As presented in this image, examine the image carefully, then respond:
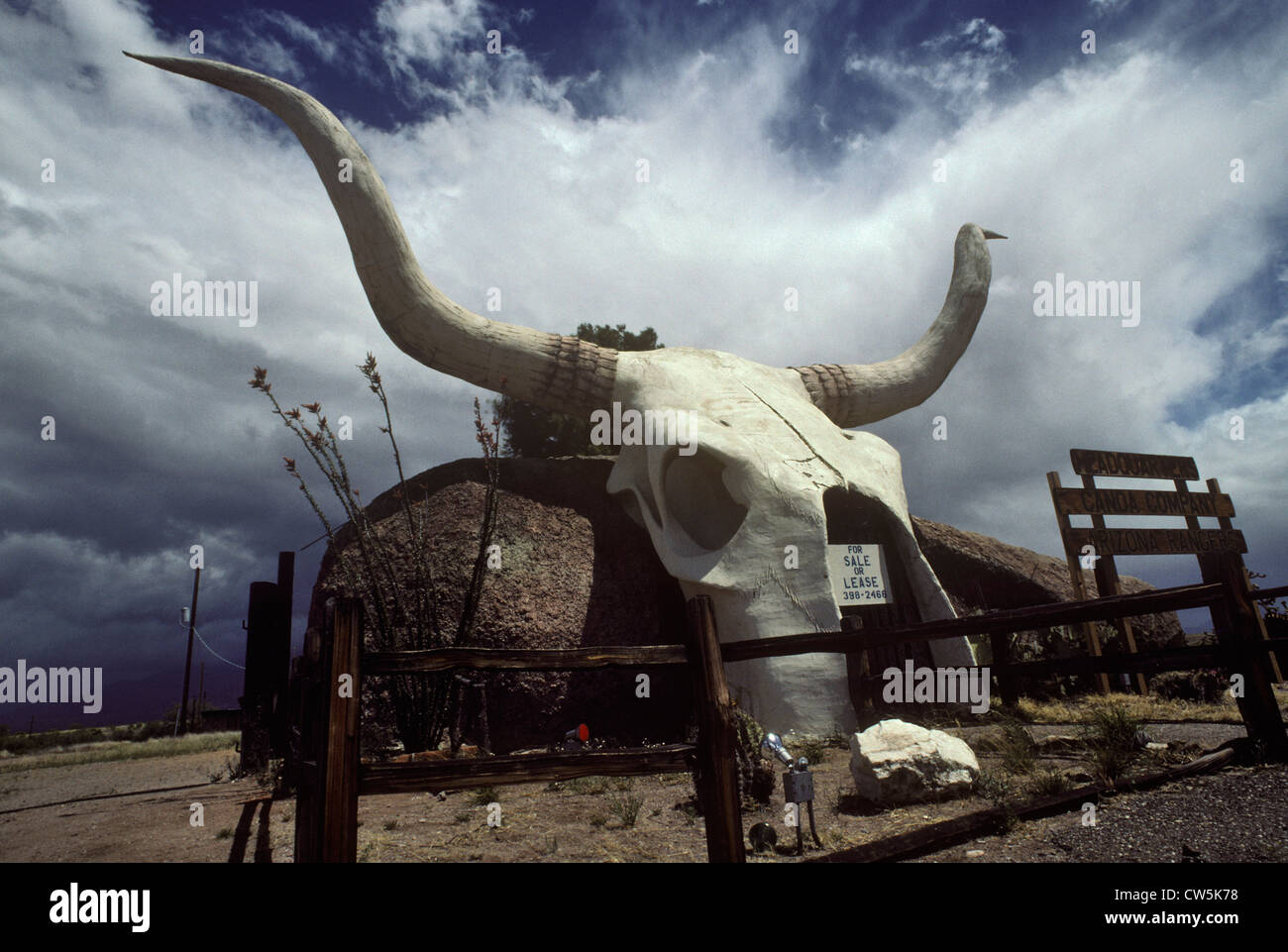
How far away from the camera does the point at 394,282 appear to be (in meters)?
6.96

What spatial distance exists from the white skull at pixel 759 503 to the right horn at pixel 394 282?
35.8 inches

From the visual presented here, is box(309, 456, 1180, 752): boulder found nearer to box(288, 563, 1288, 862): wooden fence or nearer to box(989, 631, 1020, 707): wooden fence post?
box(288, 563, 1288, 862): wooden fence

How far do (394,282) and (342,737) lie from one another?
546 centimetres

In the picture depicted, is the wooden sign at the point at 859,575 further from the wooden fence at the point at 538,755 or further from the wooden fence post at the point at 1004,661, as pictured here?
the wooden fence at the point at 538,755

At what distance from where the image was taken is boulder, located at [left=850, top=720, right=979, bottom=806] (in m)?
3.87

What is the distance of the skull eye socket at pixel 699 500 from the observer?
6.40m

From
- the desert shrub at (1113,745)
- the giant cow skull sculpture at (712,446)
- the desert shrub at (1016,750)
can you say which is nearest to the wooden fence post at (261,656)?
the giant cow skull sculpture at (712,446)

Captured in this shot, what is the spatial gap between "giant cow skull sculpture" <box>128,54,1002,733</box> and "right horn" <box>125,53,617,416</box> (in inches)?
0.5

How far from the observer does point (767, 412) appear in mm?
6914

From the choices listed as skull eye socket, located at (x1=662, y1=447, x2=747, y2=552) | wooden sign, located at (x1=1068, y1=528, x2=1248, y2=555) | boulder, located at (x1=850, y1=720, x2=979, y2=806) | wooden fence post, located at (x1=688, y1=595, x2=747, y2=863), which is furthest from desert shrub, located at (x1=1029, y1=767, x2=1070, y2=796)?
wooden sign, located at (x1=1068, y1=528, x2=1248, y2=555)
